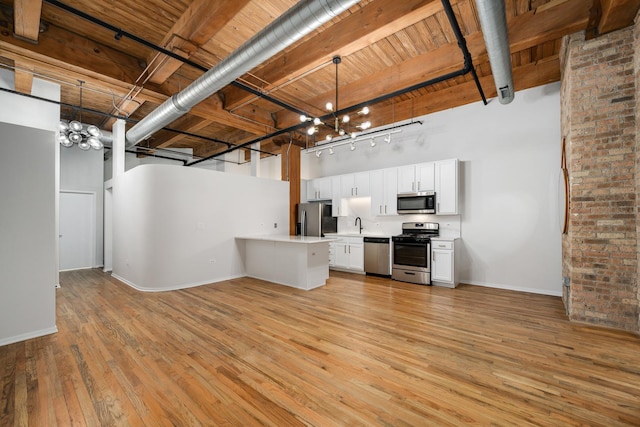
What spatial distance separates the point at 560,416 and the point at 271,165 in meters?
8.89

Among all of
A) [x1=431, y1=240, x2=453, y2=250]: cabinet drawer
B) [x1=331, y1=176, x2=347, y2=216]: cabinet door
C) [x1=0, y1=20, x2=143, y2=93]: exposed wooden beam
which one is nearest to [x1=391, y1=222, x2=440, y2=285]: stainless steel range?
[x1=431, y1=240, x2=453, y2=250]: cabinet drawer

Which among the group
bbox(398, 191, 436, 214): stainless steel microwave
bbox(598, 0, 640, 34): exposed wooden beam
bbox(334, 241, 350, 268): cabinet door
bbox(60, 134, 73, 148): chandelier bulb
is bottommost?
bbox(334, 241, 350, 268): cabinet door

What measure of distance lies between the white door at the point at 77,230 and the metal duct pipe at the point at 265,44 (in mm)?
4822

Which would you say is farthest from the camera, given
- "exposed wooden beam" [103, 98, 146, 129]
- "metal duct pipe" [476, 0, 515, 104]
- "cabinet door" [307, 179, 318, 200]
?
"cabinet door" [307, 179, 318, 200]

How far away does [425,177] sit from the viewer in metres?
5.70

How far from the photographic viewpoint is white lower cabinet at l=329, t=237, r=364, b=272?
6422mm

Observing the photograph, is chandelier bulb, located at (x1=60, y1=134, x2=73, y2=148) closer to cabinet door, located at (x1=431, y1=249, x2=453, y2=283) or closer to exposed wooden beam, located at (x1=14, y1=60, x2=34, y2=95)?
exposed wooden beam, located at (x1=14, y1=60, x2=34, y2=95)

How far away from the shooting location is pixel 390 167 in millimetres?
6434

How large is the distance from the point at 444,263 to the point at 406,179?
1917mm

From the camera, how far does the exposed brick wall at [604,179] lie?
3115mm

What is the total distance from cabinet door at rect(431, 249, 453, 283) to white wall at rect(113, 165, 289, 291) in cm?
401

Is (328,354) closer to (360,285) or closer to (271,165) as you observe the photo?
(360,285)

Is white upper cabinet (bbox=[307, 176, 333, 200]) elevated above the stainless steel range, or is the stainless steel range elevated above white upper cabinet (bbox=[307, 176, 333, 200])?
white upper cabinet (bbox=[307, 176, 333, 200])

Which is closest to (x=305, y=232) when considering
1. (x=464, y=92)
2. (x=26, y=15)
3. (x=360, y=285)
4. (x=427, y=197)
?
(x=360, y=285)
